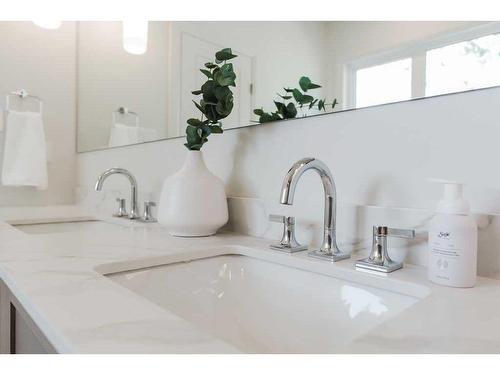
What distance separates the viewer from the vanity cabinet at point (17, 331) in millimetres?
418

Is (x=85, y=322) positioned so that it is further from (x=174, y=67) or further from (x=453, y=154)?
(x=174, y=67)

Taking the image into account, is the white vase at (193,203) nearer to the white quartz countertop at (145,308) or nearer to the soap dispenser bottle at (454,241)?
the white quartz countertop at (145,308)

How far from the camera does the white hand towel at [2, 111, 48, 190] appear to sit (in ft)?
5.32

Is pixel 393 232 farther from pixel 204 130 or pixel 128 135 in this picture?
pixel 128 135

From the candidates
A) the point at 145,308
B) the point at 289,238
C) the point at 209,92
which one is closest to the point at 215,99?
the point at 209,92

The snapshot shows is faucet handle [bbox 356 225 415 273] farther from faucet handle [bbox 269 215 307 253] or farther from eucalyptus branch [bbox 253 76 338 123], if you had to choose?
eucalyptus branch [bbox 253 76 338 123]

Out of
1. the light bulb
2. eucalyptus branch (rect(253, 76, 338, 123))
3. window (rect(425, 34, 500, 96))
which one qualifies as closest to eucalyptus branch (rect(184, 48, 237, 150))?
eucalyptus branch (rect(253, 76, 338, 123))

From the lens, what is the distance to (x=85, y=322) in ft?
1.18

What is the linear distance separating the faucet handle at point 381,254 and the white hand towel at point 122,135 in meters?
1.09

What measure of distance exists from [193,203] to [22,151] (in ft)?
3.86

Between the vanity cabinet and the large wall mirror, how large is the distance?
620 millimetres

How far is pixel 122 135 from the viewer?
1587 mm
